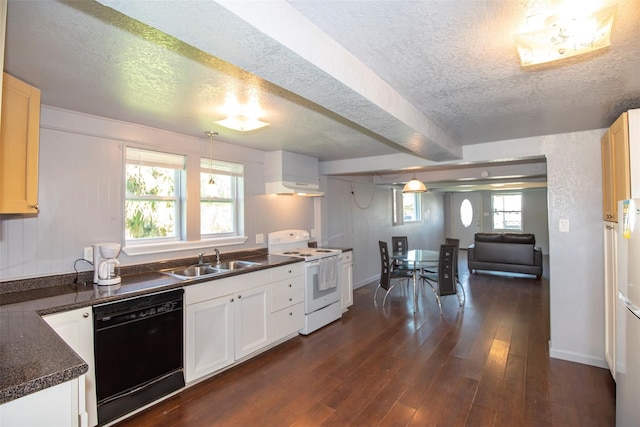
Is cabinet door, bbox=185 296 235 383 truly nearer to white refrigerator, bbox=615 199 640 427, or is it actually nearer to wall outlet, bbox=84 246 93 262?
wall outlet, bbox=84 246 93 262

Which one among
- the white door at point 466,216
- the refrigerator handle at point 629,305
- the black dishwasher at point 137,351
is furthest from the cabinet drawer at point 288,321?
the white door at point 466,216

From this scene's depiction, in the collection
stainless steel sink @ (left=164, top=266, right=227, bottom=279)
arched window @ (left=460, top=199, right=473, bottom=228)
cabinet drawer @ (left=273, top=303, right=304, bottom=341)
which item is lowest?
cabinet drawer @ (left=273, top=303, right=304, bottom=341)

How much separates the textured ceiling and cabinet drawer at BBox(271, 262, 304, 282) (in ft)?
4.93

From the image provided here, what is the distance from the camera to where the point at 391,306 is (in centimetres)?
459

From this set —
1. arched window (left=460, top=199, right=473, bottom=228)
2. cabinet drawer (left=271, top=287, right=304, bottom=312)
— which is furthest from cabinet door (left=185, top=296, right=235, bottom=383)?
arched window (left=460, top=199, right=473, bottom=228)

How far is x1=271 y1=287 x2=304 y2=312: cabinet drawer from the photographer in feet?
10.6

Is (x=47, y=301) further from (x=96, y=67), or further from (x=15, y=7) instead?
(x=15, y=7)

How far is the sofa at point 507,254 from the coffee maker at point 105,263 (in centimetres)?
656

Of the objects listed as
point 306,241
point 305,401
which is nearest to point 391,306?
point 306,241

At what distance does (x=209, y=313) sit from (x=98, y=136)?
1721 millimetres

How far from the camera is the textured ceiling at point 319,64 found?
3.85ft

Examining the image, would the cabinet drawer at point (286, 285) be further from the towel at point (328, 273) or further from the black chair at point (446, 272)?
the black chair at point (446, 272)

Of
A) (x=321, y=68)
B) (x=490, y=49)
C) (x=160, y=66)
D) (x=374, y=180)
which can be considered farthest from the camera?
(x=374, y=180)

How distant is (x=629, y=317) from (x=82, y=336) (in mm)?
3158
